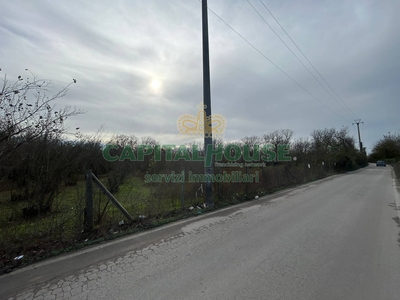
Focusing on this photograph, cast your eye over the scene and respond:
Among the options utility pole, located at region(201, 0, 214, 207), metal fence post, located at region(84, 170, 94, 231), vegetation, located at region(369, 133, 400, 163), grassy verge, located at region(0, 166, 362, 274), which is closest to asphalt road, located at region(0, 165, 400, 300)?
grassy verge, located at region(0, 166, 362, 274)

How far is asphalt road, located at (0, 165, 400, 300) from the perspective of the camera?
2324mm

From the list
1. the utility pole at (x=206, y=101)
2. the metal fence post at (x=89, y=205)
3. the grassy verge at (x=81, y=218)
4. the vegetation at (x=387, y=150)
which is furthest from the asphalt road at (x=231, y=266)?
the vegetation at (x=387, y=150)

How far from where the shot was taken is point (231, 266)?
288 cm

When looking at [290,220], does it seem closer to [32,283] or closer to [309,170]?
[32,283]

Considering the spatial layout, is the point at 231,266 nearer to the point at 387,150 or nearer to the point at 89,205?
the point at 89,205

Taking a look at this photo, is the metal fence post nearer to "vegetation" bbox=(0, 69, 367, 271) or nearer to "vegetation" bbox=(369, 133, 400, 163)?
"vegetation" bbox=(0, 69, 367, 271)

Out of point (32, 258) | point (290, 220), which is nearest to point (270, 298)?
point (290, 220)

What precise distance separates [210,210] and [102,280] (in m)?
4.19

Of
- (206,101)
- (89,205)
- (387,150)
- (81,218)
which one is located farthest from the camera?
(387,150)

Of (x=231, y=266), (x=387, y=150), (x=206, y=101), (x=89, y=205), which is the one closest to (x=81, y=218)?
(x=89, y=205)

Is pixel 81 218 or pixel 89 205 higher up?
pixel 89 205

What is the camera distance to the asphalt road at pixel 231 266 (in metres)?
2.32

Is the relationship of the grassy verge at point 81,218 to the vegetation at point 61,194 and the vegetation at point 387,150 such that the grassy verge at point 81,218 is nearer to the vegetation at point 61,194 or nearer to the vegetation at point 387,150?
the vegetation at point 61,194

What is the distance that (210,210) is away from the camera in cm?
636
